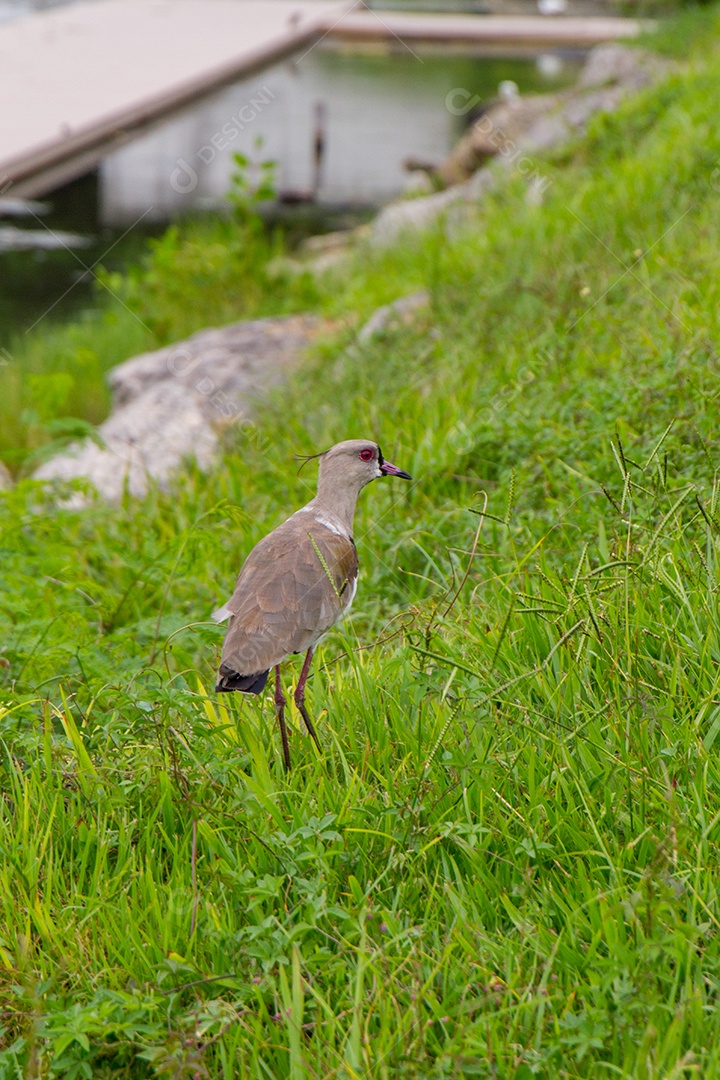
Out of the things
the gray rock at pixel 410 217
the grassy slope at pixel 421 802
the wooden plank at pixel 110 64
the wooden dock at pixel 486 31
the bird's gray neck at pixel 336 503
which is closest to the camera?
the grassy slope at pixel 421 802

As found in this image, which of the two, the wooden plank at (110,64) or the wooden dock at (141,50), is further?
the wooden dock at (141,50)

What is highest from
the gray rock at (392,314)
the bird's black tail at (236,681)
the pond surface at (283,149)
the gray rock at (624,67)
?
the gray rock at (624,67)

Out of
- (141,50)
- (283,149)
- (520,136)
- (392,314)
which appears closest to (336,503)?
(392,314)

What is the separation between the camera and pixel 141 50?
21719 millimetres

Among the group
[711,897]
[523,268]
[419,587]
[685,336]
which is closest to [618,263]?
[523,268]

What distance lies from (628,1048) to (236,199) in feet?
30.2

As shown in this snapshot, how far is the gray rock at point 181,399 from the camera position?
737 centimetres

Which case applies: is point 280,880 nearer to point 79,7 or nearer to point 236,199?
point 236,199

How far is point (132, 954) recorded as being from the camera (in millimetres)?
2672

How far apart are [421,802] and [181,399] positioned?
567cm

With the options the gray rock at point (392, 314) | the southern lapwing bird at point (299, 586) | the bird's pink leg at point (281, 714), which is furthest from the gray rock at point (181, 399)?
the bird's pink leg at point (281, 714)

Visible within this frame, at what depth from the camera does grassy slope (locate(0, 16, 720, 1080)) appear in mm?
2402

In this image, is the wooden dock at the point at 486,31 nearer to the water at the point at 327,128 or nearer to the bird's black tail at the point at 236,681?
the water at the point at 327,128

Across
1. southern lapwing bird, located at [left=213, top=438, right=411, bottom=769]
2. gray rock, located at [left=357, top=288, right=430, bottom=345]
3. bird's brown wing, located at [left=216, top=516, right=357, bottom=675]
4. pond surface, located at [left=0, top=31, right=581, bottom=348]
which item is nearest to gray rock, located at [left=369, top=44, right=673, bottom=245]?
pond surface, located at [left=0, top=31, right=581, bottom=348]
